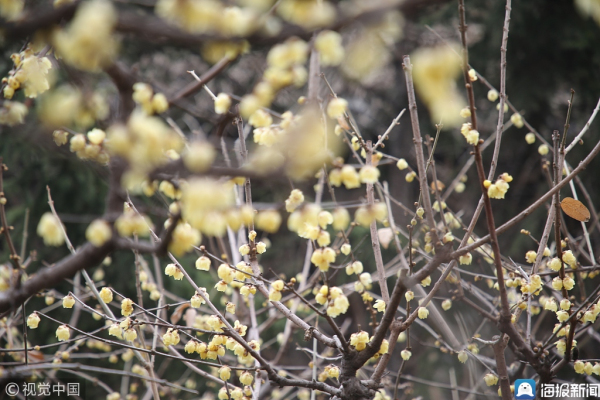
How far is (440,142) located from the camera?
558cm

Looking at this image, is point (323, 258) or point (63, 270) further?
point (323, 258)

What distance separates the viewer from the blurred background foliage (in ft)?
12.3

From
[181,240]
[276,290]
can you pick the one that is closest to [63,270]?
[181,240]

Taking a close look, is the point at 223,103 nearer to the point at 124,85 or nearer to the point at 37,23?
the point at 124,85

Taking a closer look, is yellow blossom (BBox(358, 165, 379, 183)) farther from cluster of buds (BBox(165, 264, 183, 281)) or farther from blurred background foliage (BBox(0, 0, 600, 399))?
blurred background foliage (BBox(0, 0, 600, 399))

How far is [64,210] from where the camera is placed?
12.6 feet

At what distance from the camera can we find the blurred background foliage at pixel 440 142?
3748mm

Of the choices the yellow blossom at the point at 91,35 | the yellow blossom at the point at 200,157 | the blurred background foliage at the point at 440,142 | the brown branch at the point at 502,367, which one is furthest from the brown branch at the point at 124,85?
the blurred background foliage at the point at 440,142

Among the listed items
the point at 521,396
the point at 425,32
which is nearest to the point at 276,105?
the point at 425,32

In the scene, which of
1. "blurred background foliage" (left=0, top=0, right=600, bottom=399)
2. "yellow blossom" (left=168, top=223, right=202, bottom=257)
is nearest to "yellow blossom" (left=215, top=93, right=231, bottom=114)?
"yellow blossom" (left=168, top=223, right=202, bottom=257)

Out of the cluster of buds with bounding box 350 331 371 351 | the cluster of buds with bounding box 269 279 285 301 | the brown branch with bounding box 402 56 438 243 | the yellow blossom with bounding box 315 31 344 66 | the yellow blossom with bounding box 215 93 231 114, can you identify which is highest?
the yellow blossom with bounding box 315 31 344 66

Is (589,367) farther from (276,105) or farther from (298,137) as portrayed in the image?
(276,105)

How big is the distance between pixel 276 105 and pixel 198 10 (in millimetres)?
4777

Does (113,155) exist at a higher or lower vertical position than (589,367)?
higher
